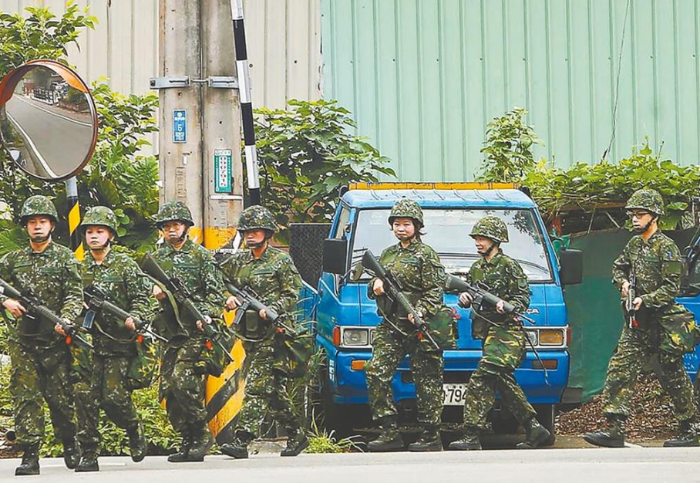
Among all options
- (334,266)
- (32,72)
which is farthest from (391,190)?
(32,72)

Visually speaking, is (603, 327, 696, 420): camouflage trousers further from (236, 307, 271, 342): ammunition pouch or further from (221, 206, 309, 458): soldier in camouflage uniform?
(236, 307, 271, 342): ammunition pouch

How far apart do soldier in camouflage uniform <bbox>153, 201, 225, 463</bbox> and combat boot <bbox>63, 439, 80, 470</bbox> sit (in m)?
0.68

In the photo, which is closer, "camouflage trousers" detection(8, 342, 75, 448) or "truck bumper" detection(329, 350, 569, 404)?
"camouflage trousers" detection(8, 342, 75, 448)

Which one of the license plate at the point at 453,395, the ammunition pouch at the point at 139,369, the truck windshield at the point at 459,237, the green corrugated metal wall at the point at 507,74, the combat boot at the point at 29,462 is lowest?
the combat boot at the point at 29,462

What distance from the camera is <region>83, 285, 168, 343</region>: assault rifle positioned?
917cm

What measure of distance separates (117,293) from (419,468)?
7.79 feet

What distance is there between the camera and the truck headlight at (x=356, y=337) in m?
10.8

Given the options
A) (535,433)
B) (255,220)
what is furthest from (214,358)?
(535,433)

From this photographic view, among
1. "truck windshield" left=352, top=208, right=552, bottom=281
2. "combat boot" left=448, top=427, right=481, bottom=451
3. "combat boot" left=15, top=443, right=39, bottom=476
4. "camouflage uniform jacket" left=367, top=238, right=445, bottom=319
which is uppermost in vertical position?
"truck windshield" left=352, top=208, right=552, bottom=281

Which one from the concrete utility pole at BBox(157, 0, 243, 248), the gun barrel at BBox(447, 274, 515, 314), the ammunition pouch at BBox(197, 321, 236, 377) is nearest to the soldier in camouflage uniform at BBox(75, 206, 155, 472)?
the ammunition pouch at BBox(197, 321, 236, 377)

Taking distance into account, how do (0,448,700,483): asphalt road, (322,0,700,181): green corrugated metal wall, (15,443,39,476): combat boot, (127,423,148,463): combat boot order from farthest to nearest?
(322,0,700,181): green corrugated metal wall → (127,423,148,463): combat boot → (15,443,39,476): combat boot → (0,448,700,483): asphalt road

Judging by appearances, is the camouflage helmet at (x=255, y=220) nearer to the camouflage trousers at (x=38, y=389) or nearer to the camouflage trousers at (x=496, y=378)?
the camouflage trousers at (x=38, y=389)

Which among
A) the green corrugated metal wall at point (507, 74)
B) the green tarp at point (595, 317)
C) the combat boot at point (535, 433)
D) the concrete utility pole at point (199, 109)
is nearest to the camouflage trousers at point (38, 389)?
the concrete utility pole at point (199, 109)

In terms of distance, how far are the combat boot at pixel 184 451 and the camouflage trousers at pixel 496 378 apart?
208 centimetres
